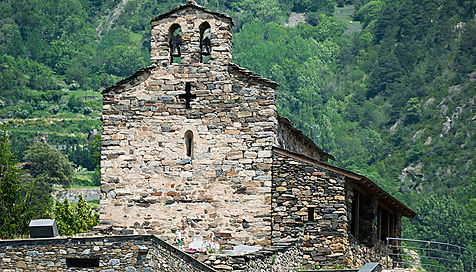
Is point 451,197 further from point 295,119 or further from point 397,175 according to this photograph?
point 295,119

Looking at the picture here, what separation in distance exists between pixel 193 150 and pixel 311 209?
147 inches

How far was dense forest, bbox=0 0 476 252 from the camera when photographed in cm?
11588

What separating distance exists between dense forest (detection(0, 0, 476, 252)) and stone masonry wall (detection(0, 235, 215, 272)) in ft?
234

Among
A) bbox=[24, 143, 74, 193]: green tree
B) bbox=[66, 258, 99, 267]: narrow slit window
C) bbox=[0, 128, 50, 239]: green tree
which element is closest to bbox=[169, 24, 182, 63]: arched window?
bbox=[66, 258, 99, 267]: narrow slit window

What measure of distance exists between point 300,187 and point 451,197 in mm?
78392

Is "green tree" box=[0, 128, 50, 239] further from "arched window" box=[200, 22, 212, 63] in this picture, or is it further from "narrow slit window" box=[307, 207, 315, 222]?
"narrow slit window" box=[307, 207, 315, 222]

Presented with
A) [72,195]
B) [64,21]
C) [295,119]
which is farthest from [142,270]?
[64,21]

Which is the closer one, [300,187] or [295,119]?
[300,187]

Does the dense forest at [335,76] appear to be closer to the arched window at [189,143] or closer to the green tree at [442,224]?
the green tree at [442,224]

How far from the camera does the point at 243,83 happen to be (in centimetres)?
2823

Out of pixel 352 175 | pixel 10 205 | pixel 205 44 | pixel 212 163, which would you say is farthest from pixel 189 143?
pixel 10 205

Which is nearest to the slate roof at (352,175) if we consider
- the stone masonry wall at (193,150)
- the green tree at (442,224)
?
the stone masonry wall at (193,150)

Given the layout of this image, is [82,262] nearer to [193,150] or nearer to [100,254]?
[100,254]

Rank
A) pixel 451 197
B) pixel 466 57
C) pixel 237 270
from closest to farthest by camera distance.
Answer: pixel 237 270, pixel 451 197, pixel 466 57
